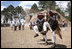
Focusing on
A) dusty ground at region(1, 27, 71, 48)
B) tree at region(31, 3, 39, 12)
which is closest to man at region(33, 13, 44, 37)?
dusty ground at region(1, 27, 71, 48)

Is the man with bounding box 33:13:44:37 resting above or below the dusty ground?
above

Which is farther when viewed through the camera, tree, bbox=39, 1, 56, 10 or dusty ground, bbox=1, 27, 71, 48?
tree, bbox=39, 1, 56, 10

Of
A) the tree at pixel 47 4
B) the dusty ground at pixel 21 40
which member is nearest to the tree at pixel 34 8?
the tree at pixel 47 4

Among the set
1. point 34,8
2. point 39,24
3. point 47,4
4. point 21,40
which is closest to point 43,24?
point 39,24

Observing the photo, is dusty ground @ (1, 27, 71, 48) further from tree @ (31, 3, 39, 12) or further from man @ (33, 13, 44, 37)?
tree @ (31, 3, 39, 12)

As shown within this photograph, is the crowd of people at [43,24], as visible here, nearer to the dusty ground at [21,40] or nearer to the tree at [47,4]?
the dusty ground at [21,40]

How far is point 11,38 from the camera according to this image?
796 cm

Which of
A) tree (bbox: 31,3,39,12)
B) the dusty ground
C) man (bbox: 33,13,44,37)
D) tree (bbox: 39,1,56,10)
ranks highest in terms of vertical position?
tree (bbox: 39,1,56,10)

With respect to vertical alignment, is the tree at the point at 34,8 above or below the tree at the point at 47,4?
below

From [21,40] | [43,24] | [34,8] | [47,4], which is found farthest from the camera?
[21,40]

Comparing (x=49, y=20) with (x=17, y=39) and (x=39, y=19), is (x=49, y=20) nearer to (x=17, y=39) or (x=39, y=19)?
(x=39, y=19)

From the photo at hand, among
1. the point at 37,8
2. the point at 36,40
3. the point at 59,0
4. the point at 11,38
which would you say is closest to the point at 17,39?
the point at 11,38

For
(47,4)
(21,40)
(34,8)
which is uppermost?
(47,4)

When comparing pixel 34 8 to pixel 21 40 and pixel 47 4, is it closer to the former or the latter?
pixel 47 4
